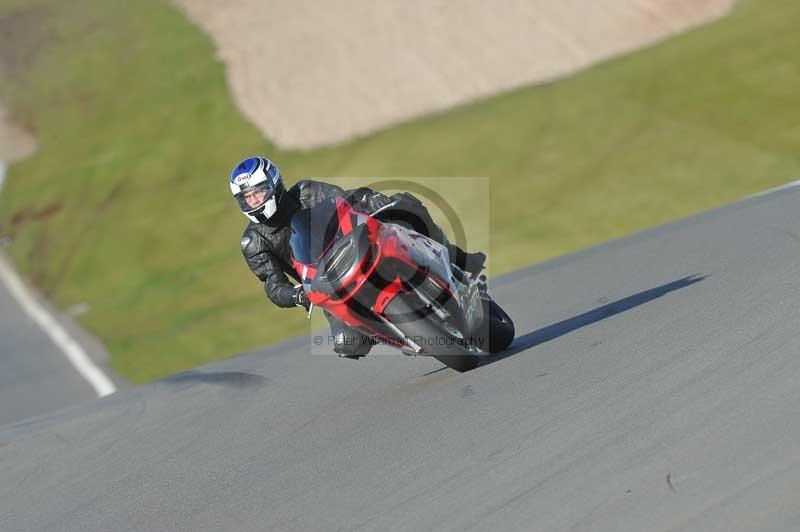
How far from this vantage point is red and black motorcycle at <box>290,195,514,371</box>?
651 cm

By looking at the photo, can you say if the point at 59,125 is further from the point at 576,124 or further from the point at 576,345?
the point at 576,345

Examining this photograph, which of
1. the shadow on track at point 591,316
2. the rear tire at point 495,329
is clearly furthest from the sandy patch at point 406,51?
the rear tire at point 495,329

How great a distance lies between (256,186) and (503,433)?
2.58 meters

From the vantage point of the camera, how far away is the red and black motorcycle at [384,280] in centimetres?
651

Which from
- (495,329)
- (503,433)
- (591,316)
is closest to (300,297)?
(495,329)

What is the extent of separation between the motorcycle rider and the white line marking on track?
6065mm

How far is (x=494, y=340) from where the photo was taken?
7688 mm

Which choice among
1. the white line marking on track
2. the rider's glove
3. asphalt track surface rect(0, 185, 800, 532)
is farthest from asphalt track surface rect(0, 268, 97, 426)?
the rider's glove

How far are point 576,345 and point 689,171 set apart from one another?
9.42m

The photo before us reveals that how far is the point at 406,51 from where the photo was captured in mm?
23703

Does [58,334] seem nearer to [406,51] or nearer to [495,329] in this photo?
[495,329]

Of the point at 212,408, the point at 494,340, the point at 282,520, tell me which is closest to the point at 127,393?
the point at 212,408

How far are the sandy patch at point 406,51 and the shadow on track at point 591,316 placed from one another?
12913 mm

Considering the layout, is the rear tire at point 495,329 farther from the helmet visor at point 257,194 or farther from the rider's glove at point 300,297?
the helmet visor at point 257,194
